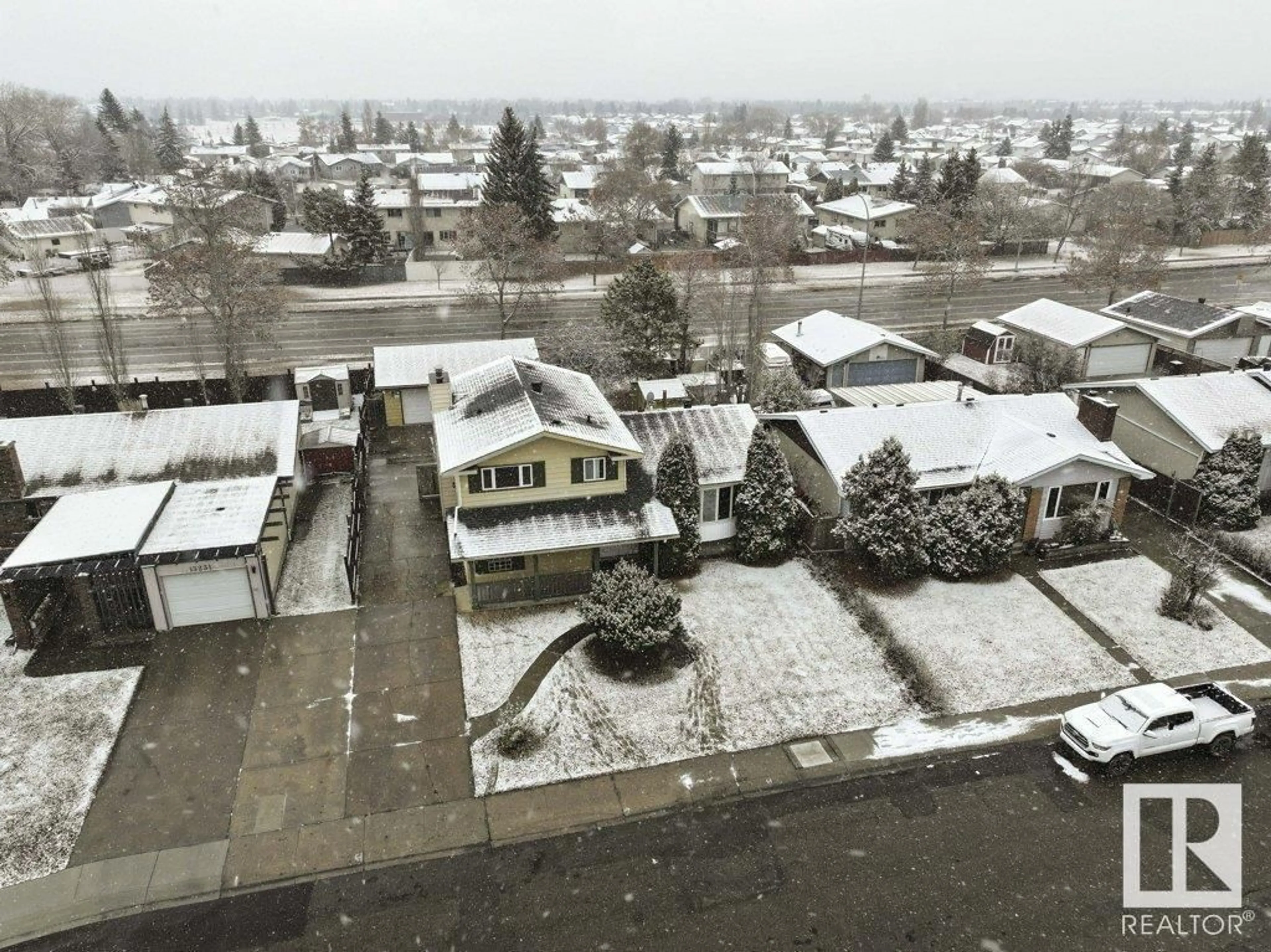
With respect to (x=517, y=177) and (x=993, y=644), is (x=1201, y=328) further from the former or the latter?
(x=517, y=177)

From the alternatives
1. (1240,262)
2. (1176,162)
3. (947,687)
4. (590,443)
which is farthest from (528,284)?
(1176,162)

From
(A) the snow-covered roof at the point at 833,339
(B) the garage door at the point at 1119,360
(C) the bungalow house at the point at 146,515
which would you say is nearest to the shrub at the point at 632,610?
(C) the bungalow house at the point at 146,515

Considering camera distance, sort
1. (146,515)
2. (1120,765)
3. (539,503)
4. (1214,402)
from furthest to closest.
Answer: (1214,402)
(539,503)
(146,515)
(1120,765)

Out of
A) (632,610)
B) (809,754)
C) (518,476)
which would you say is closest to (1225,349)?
(809,754)

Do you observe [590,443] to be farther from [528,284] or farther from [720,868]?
[528,284]

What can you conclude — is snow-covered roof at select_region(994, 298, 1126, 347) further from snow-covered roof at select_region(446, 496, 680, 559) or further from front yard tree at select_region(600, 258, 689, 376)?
snow-covered roof at select_region(446, 496, 680, 559)

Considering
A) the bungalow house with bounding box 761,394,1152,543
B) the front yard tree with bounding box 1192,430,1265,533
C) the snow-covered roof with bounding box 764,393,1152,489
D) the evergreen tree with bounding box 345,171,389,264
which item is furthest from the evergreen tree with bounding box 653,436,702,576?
the evergreen tree with bounding box 345,171,389,264

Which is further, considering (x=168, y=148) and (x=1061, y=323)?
(x=168, y=148)
